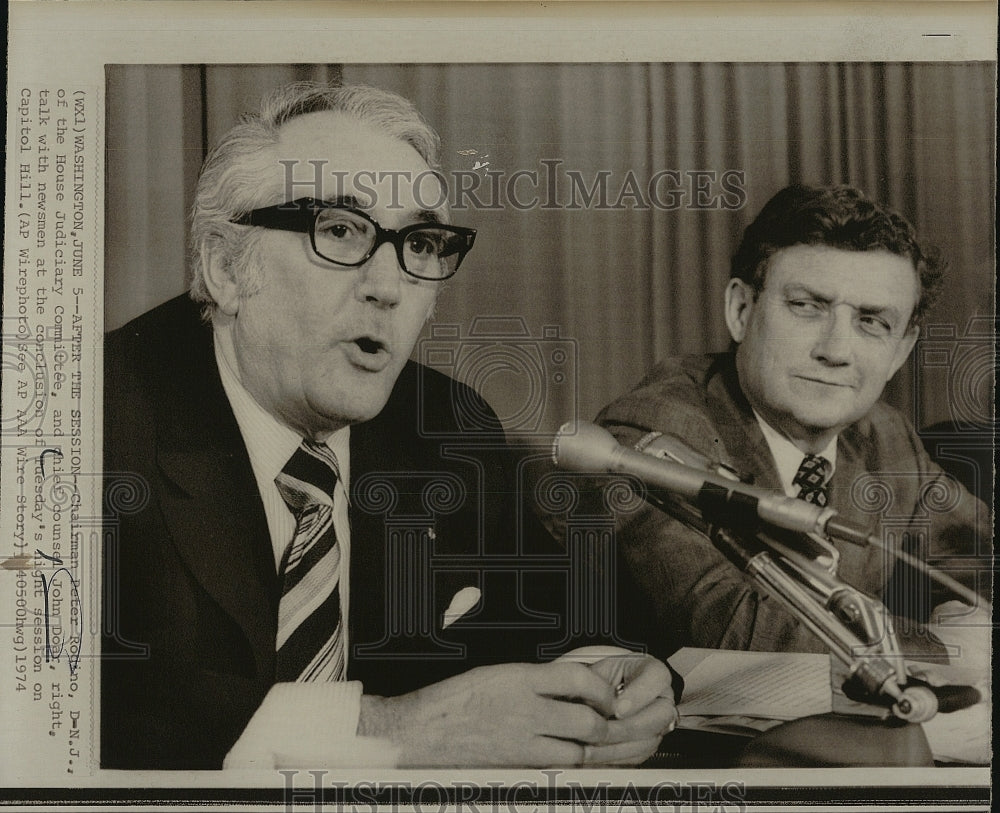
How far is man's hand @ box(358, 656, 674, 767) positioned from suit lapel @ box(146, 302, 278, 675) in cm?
35

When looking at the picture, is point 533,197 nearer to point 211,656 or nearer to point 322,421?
point 322,421

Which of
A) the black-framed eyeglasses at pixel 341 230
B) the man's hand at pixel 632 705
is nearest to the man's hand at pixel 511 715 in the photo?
the man's hand at pixel 632 705

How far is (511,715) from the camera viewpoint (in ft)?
7.00

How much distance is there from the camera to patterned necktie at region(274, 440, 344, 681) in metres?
2.11

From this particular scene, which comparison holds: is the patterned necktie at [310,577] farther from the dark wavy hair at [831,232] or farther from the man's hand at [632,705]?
the dark wavy hair at [831,232]

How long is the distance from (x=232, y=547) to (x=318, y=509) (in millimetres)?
213

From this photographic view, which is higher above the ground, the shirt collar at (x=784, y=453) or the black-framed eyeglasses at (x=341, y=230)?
the black-framed eyeglasses at (x=341, y=230)

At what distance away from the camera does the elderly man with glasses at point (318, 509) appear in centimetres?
211

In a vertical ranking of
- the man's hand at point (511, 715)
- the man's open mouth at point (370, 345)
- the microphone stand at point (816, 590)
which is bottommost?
the man's hand at point (511, 715)

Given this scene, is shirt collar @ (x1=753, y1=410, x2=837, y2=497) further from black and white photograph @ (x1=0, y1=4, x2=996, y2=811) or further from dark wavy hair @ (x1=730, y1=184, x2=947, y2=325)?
dark wavy hair @ (x1=730, y1=184, x2=947, y2=325)

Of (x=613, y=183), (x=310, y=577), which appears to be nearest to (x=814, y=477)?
(x=613, y=183)

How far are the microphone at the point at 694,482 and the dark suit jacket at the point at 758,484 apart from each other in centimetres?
3

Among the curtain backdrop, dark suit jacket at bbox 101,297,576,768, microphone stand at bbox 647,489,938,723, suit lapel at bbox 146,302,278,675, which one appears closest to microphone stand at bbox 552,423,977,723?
microphone stand at bbox 647,489,938,723

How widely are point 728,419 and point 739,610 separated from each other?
0.45 metres
